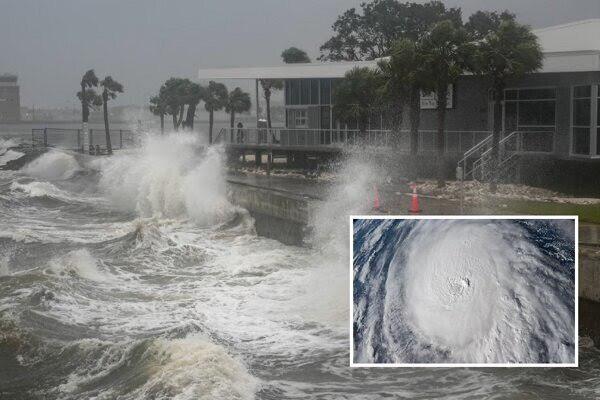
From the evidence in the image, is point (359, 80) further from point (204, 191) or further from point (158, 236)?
point (158, 236)

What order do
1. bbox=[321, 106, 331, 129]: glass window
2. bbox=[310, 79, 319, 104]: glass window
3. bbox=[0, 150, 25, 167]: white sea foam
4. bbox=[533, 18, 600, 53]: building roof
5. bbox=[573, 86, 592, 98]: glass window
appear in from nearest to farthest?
bbox=[573, 86, 592, 98]: glass window → bbox=[533, 18, 600, 53]: building roof → bbox=[321, 106, 331, 129]: glass window → bbox=[310, 79, 319, 104]: glass window → bbox=[0, 150, 25, 167]: white sea foam

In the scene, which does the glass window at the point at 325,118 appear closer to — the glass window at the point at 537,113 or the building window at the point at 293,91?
the building window at the point at 293,91

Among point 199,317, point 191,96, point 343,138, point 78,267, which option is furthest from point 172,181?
point 191,96

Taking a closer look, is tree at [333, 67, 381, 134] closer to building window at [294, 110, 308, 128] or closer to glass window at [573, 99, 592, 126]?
building window at [294, 110, 308, 128]

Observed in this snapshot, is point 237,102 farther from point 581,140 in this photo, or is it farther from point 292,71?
point 581,140

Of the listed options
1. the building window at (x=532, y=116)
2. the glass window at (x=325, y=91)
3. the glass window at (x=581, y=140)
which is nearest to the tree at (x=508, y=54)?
the glass window at (x=581, y=140)

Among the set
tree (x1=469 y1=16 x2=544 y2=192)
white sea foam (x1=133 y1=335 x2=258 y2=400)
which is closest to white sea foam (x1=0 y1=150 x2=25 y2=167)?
tree (x1=469 y1=16 x2=544 y2=192)
